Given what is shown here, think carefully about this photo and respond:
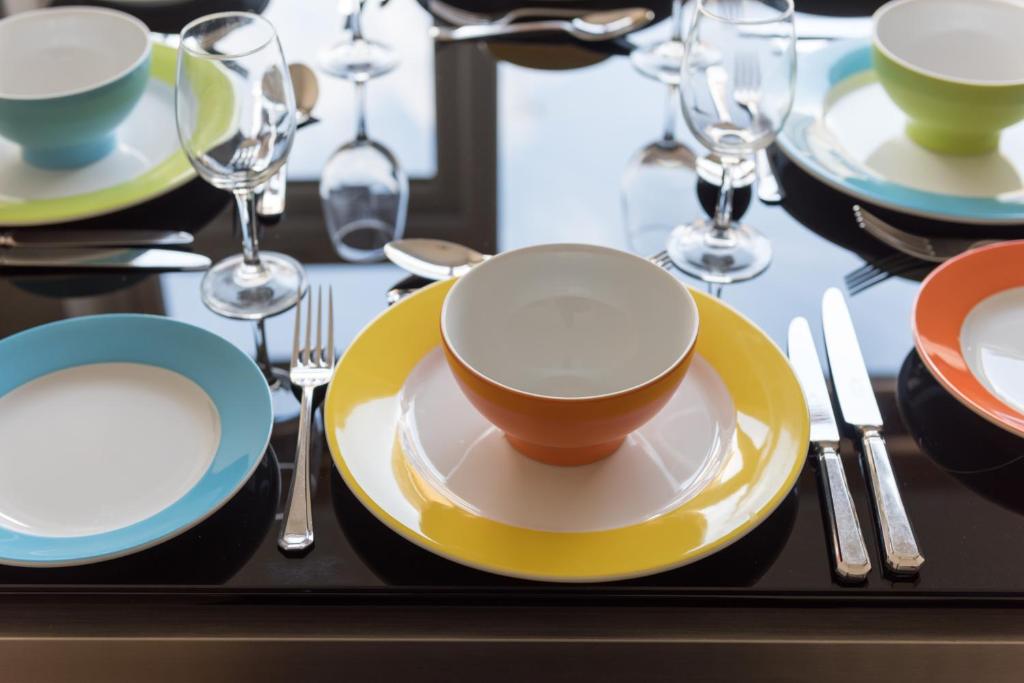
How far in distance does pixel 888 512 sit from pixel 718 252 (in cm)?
25

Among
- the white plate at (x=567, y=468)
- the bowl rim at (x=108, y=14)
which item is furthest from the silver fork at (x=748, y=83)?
the bowl rim at (x=108, y=14)

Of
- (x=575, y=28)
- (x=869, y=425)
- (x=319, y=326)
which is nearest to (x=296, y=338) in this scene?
(x=319, y=326)

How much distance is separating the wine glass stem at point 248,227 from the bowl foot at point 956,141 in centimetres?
50

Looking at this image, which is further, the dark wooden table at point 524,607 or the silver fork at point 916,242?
the silver fork at point 916,242

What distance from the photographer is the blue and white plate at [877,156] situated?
776 mm

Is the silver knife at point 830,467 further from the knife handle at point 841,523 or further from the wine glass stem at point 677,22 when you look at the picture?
the wine glass stem at point 677,22

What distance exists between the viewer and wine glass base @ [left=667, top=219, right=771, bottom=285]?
2.41 ft

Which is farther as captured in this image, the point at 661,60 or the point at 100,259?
the point at 661,60

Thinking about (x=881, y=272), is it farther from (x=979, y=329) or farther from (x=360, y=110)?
(x=360, y=110)

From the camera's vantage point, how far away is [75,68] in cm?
88

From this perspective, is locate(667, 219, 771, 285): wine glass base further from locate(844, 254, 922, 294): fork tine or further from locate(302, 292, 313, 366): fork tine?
locate(302, 292, 313, 366): fork tine

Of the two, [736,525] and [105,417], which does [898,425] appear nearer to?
[736,525]

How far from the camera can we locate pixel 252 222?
0.74m

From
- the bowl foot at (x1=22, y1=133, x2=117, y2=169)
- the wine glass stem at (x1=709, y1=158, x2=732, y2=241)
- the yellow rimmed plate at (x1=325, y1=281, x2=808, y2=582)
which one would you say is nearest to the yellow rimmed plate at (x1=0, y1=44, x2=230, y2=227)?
the bowl foot at (x1=22, y1=133, x2=117, y2=169)
